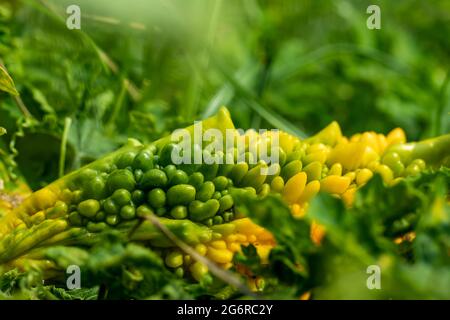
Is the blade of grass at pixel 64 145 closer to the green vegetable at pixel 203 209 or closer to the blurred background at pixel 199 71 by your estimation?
the blurred background at pixel 199 71

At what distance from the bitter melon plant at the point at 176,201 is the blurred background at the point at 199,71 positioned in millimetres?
192

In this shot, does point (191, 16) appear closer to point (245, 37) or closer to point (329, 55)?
point (329, 55)

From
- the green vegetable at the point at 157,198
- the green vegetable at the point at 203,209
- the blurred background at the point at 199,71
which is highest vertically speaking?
the blurred background at the point at 199,71

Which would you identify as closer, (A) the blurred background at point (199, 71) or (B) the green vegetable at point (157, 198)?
(B) the green vegetable at point (157, 198)

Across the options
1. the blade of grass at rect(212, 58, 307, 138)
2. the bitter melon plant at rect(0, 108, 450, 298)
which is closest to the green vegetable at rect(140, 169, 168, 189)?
the bitter melon plant at rect(0, 108, 450, 298)

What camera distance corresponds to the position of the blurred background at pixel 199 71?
110cm

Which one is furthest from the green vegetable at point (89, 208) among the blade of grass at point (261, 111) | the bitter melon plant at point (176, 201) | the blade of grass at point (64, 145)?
the blade of grass at point (261, 111)

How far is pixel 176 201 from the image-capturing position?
79 cm

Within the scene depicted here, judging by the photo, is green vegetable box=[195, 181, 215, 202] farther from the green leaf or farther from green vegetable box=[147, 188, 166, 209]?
the green leaf

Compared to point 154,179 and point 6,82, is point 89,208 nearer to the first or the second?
point 154,179

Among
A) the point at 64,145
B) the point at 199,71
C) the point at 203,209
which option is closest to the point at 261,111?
the point at 199,71

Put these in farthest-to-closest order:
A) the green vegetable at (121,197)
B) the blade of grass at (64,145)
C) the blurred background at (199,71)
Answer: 1. the blurred background at (199,71)
2. the blade of grass at (64,145)
3. the green vegetable at (121,197)
